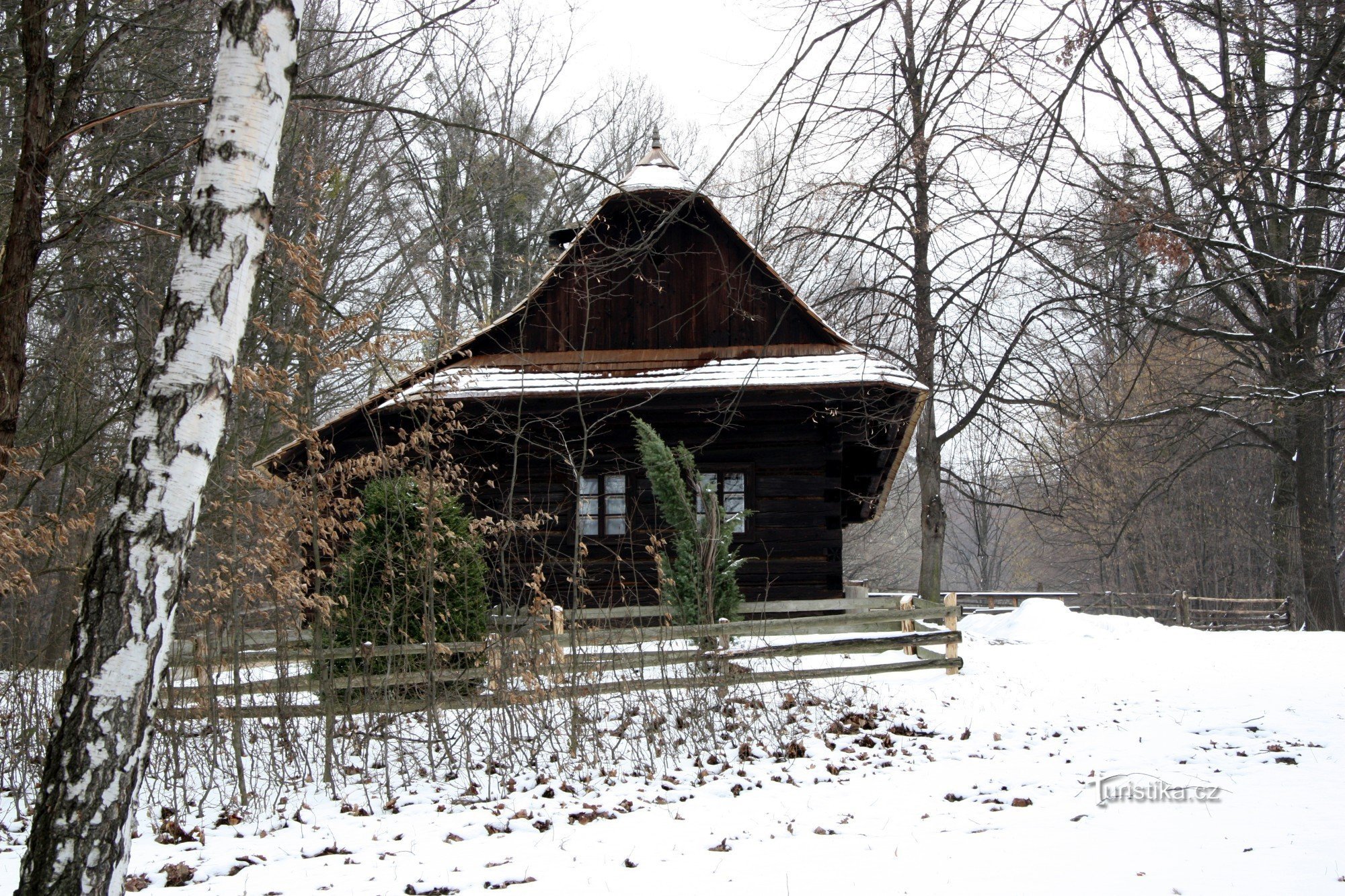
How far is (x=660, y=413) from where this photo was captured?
13.2 metres

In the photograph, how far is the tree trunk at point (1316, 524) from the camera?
1586 cm

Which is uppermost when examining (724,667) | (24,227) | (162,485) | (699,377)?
(24,227)

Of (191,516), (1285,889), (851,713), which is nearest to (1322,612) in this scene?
(851,713)

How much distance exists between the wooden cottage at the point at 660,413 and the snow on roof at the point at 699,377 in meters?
0.04

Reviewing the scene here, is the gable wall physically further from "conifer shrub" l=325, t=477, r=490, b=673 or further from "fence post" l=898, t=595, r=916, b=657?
"conifer shrub" l=325, t=477, r=490, b=673

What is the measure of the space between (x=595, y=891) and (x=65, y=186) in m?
8.16

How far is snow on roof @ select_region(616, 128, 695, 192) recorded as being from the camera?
1321 centimetres

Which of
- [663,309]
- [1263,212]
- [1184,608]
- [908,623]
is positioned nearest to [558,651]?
[908,623]

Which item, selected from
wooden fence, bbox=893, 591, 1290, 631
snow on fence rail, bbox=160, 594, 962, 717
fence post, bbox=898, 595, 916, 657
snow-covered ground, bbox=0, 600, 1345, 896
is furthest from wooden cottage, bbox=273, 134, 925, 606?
wooden fence, bbox=893, 591, 1290, 631

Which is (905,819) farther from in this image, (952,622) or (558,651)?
(952,622)

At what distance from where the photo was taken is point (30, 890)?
3260 millimetres

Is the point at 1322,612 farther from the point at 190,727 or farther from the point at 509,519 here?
the point at 190,727

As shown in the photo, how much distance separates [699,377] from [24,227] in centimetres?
784

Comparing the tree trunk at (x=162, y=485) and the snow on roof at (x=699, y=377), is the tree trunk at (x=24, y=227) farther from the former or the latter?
the snow on roof at (x=699, y=377)
